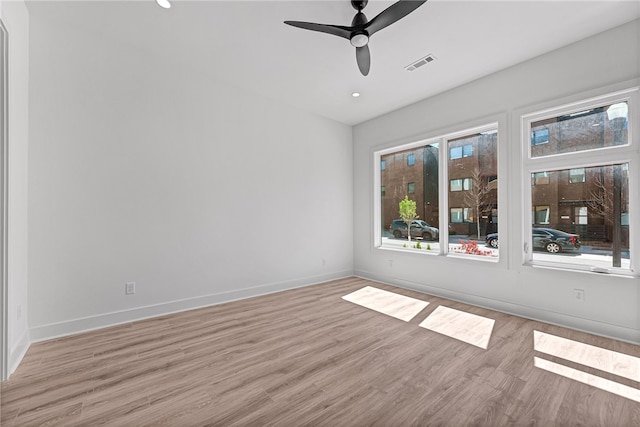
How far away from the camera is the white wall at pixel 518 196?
274 centimetres

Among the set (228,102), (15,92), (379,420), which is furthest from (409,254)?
(15,92)

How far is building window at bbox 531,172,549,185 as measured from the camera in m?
3.29

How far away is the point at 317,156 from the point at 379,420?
13.7 ft

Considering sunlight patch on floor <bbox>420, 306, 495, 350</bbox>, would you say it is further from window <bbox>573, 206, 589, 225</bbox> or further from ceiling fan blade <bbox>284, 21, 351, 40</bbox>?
ceiling fan blade <bbox>284, 21, 351, 40</bbox>

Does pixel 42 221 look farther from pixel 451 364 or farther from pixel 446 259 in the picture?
pixel 446 259

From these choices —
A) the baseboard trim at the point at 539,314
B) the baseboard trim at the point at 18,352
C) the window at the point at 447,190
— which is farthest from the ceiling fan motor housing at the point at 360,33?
the baseboard trim at the point at 18,352

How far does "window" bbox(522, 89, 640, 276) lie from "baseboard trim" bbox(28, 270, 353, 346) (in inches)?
141

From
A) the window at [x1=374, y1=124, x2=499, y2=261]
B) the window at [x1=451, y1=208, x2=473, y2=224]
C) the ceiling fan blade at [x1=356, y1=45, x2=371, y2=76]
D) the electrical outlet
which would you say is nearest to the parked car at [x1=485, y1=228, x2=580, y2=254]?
the window at [x1=374, y1=124, x2=499, y2=261]

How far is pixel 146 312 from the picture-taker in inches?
129

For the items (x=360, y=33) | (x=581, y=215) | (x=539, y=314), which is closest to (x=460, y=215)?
(x=581, y=215)

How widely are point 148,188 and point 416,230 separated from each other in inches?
161

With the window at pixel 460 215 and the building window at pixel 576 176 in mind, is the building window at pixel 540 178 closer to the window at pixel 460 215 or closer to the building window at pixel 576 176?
the building window at pixel 576 176

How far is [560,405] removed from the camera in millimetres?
1784

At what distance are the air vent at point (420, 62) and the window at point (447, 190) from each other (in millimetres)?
1230
